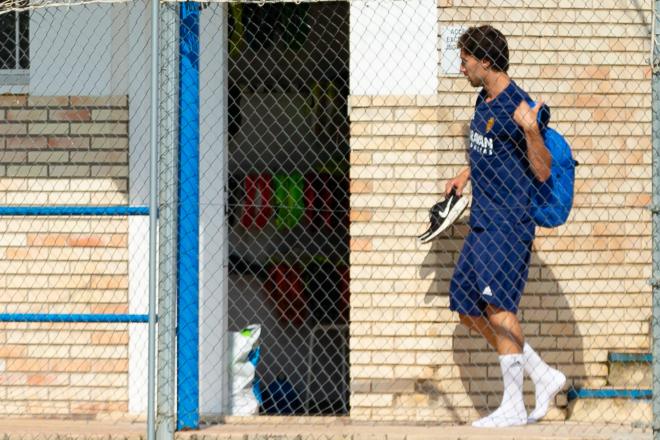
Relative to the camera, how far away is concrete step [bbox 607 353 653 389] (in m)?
8.58

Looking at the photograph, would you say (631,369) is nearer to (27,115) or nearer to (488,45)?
(488,45)

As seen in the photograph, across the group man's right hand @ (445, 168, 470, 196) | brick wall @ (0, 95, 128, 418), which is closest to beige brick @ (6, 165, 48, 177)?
brick wall @ (0, 95, 128, 418)

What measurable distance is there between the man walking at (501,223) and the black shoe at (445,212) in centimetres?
12

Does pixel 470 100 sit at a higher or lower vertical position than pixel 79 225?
higher

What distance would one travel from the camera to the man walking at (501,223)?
7844mm

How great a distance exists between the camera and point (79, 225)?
8.79 m

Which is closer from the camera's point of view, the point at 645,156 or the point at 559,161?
the point at 559,161

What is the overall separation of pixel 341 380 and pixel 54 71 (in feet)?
8.27

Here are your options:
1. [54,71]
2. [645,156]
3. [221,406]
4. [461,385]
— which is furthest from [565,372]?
[54,71]

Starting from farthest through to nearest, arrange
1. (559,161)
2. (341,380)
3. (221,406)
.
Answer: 1. (341,380)
2. (221,406)
3. (559,161)

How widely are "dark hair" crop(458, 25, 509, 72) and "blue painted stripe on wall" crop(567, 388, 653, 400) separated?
71.8 inches

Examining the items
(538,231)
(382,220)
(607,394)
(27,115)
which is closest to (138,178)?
(27,115)

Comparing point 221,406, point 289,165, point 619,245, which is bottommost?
point 221,406

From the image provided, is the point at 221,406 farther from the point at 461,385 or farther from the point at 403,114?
the point at 403,114
